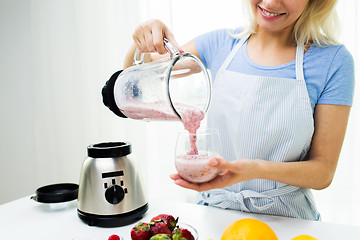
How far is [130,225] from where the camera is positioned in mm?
1020

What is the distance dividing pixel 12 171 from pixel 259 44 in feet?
6.91

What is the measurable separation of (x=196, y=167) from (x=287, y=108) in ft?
1.72

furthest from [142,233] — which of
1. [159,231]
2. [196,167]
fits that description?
[196,167]

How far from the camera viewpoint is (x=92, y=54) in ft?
7.26

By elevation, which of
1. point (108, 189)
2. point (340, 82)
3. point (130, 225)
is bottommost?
point (130, 225)

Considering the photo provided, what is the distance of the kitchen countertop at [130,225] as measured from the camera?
37.1 inches

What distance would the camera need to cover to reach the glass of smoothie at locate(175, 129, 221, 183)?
78 cm


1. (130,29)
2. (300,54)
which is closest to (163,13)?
(130,29)

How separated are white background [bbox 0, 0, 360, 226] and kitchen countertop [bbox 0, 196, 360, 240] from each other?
0.96 meters

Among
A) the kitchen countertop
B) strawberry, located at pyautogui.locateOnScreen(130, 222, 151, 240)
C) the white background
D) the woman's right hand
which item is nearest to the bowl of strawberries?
strawberry, located at pyautogui.locateOnScreen(130, 222, 151, 240)

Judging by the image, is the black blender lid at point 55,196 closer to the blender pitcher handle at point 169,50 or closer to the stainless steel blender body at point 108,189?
the stainless steel blender body at point 108,189

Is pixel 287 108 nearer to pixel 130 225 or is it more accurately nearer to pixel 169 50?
pixel 169 50

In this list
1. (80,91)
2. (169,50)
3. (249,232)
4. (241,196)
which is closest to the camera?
(249,232)

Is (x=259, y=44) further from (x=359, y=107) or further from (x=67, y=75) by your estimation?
(x=67, y=75)
